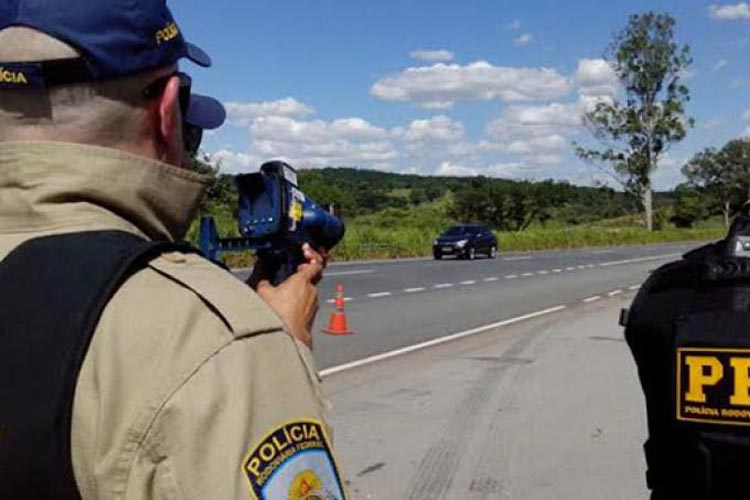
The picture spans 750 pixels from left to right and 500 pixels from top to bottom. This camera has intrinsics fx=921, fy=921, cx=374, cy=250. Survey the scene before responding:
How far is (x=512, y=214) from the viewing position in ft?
271

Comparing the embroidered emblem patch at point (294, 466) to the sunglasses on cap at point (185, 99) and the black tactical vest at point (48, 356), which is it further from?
the sunglasses on cap at point (185, 99)

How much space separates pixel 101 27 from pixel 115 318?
0.41 meters

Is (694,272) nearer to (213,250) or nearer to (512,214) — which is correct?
(213,250)

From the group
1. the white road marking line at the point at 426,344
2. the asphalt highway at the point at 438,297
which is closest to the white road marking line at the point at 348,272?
the asphalt highway at the point at 438,297

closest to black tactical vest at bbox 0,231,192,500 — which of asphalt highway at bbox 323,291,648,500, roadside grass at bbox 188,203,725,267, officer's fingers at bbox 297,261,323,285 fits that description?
officer's fingers at bbox 297,261,323,285

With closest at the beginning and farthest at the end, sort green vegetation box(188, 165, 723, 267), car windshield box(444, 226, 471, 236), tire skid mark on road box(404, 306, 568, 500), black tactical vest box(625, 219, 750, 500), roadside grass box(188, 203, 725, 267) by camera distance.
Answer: black tactical vest box(625, 219, 750, 500)
tire skid mark on road box(404, 306, 568, 500)
car windshield box(444, 226, 471, 236)
roadside grass box(188, 203, 725, 267)
green vegetation box(188, 165, 723, 267)

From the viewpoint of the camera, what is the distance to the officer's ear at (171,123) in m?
1.35

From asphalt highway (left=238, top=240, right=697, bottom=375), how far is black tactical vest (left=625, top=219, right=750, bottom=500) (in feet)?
24.2

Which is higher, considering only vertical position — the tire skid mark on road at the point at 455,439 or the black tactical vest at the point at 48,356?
the black tactical vest at the point at 48,356

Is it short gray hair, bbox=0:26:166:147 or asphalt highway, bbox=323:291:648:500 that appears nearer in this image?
short gray hair, bbox=0:26:166:147

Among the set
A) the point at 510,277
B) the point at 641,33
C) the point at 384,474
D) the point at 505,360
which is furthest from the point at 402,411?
the point at 641,33

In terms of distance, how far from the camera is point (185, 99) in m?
1.44

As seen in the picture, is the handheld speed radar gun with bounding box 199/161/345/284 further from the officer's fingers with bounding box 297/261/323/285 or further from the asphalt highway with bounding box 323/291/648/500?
the asphalt highway with bounding box 323/291/648/500

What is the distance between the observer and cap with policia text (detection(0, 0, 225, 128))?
4.08 ft
